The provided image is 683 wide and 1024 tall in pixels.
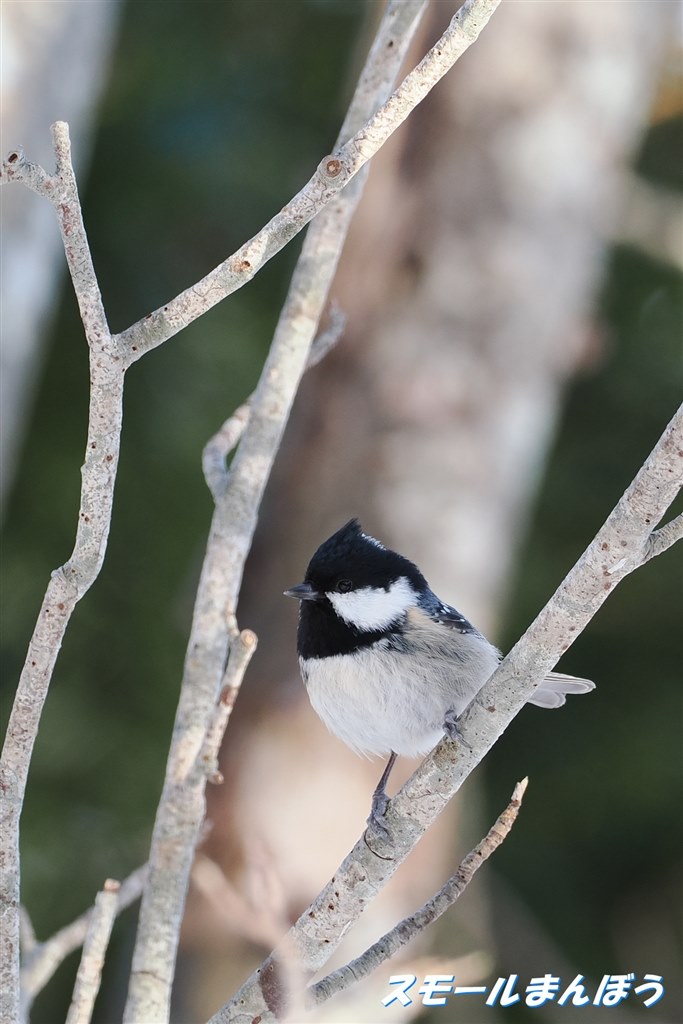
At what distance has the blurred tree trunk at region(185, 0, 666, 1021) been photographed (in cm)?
297

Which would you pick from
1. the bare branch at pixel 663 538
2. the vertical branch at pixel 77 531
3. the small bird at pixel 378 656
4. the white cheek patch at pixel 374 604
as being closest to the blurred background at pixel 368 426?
the small bird at pixel 378 656

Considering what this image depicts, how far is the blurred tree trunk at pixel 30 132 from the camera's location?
8.04 feet

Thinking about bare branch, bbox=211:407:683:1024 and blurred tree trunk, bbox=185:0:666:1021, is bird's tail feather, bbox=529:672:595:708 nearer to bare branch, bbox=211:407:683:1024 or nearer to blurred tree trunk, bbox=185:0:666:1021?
bare branch, bbox=211:407:683:1024

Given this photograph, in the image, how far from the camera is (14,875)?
1098 millimetres

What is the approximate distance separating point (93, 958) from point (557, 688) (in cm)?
86

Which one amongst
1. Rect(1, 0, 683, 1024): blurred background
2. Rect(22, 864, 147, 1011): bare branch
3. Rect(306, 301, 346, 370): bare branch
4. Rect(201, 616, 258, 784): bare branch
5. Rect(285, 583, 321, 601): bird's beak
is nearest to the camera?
Rect(201, 616, 258, 784): bare branch

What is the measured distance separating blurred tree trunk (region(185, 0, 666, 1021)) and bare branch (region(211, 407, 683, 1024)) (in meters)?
1.74

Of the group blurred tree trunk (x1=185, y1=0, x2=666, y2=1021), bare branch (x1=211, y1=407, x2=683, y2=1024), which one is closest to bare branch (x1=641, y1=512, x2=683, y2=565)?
bare branch (x1=211, y1=407, x2=683, y2=1024)

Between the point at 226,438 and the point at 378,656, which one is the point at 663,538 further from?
the point at 226,438

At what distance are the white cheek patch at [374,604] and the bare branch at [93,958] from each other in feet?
1.99

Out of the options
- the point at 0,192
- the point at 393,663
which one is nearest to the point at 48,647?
the point at 393,663

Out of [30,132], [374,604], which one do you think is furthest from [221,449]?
[30,132]

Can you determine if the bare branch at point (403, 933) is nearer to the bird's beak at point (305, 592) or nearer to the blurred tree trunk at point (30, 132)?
the bird's beak at point (305, 592)

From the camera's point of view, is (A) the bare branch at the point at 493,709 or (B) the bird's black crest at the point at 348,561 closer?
(A) the bare branch at the point at 493,709
